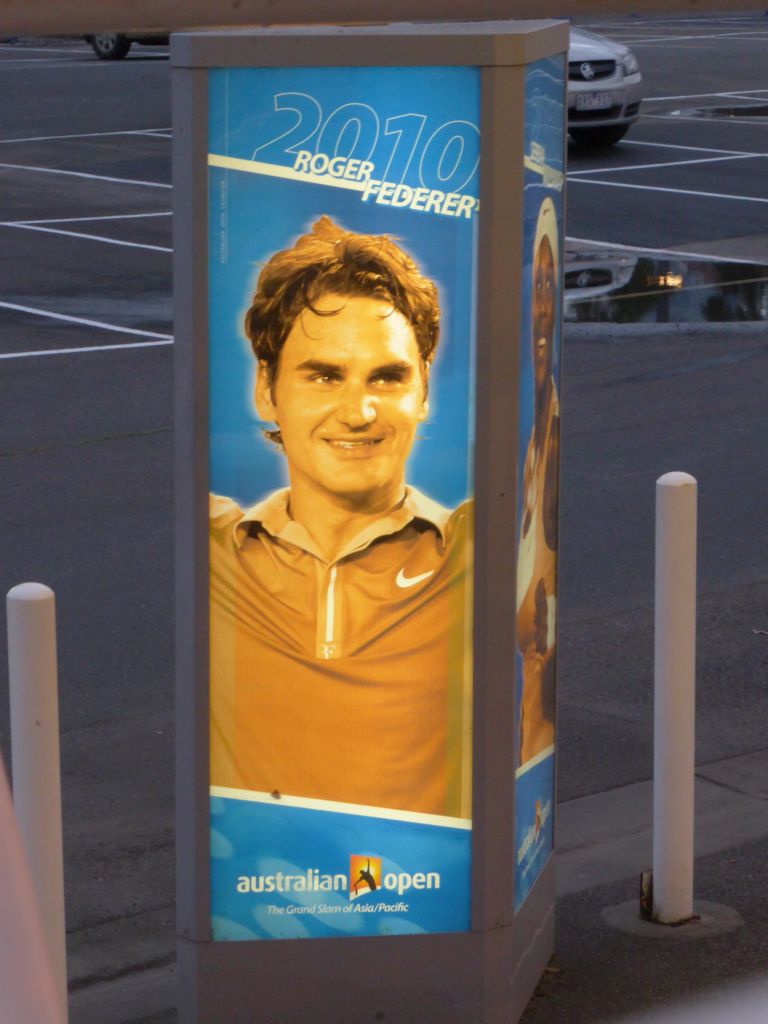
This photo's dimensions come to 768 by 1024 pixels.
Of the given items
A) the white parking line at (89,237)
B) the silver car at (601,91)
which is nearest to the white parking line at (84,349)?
the white parking line at (89,237)

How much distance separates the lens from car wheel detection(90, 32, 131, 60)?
35438 millimetres

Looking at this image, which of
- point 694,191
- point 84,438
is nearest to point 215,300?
point 84,438

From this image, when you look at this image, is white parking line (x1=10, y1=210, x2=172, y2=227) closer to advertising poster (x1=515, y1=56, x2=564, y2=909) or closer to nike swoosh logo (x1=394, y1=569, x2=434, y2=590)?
advertising poster (x1=515, y1=56, x2=564, y2=909)

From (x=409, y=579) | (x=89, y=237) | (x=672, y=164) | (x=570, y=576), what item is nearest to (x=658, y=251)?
(x=89, y=237)

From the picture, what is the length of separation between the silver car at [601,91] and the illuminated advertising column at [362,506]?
19.0 metres

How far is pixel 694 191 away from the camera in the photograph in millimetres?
19500

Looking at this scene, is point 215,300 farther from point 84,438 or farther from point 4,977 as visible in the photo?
point 84,438

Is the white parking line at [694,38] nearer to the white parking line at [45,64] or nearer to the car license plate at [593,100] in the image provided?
the white parking line at [45,64]

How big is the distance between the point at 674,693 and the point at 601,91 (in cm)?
1893

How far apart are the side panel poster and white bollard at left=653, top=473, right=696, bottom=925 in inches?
32.1

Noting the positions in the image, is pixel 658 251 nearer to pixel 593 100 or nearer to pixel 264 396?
pixel 593 100

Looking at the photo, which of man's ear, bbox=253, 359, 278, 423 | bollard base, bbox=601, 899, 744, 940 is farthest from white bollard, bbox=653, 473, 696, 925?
man's ear, bbox=253, 359, 278, 423

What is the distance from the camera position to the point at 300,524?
3.50 meters

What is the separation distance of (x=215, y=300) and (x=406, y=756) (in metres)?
1.04
